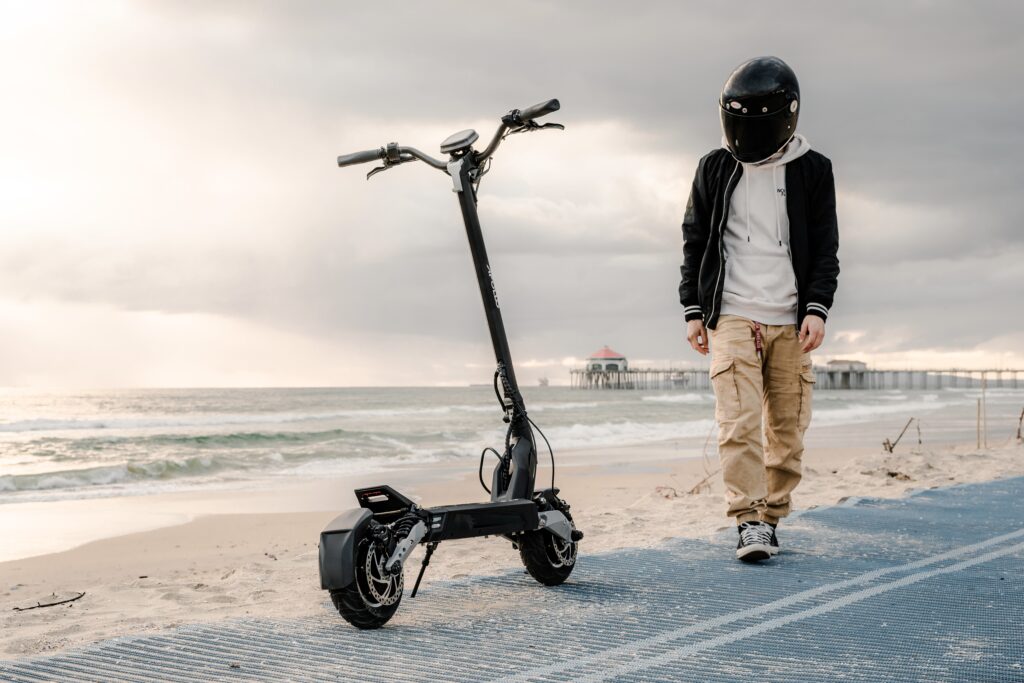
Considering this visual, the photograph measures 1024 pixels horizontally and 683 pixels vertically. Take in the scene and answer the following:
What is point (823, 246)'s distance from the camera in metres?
3.89

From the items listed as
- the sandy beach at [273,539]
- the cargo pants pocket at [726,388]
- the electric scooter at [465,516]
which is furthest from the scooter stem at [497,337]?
the cargo pants pocket at [726,388]

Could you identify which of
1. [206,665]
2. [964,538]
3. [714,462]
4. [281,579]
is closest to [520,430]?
[206,665]

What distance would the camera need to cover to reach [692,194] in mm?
4066

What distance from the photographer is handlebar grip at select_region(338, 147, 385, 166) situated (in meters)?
3.33

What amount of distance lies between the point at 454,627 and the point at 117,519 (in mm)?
6529

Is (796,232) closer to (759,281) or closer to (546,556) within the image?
(759,281)

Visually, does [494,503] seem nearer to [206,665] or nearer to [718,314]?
[206,665]

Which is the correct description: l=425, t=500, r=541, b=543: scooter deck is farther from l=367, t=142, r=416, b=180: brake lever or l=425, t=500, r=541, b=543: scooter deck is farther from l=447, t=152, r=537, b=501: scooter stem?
l=367, t=142, r=416, b=180: brake lever

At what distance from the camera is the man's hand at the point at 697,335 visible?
13.1ft

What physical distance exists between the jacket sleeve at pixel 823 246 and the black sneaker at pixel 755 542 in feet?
3.02

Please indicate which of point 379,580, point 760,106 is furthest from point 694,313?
point 379,580

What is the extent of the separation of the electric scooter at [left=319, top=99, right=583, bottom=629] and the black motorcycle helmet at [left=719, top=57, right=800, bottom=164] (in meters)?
0.92

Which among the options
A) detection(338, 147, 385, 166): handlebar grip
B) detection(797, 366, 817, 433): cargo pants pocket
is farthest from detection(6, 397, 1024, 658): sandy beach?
detection(338, 147, 385, 166): handlebar grip

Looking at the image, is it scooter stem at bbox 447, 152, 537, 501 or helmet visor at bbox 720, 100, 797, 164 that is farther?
helmet visor at bbox 720, 100, 797, 164
